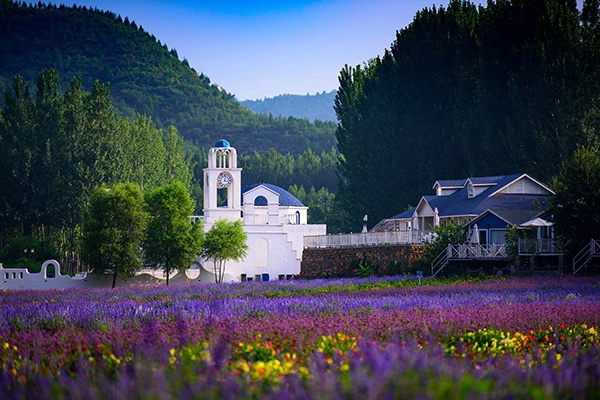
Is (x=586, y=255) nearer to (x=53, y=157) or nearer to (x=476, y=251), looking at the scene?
(x=476, y=251)

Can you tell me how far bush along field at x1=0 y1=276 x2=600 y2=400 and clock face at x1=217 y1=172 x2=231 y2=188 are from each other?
50271mm

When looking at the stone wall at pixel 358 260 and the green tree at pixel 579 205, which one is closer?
the green tree at pixel 579 205

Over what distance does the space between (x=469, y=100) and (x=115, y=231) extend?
29.0 metres

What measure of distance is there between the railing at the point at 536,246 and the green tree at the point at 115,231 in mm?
24448

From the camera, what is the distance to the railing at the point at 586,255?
41469 millimetres

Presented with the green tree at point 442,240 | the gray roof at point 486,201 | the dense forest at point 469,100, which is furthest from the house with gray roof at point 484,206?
the dense forest at point 469,100

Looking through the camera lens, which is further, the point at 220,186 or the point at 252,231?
the point at 252,231

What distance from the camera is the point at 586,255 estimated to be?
4338 cm

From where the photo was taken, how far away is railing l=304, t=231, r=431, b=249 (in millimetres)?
54688

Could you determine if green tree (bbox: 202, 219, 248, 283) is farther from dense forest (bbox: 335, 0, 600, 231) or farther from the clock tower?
dense forest (bbox: 335, 0, 600, 231)

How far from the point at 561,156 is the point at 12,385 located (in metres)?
53.9

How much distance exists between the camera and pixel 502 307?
2056 cm

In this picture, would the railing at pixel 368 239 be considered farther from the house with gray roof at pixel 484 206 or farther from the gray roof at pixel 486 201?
the gray roof at pixel 486 201

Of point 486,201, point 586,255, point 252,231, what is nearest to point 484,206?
point 486,201
